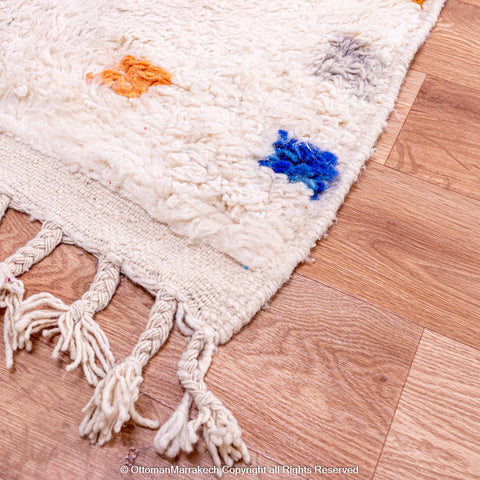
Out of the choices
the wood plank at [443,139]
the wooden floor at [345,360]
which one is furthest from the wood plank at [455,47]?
the wooden floor at [345,360]

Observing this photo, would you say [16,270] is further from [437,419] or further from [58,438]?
[437,419]

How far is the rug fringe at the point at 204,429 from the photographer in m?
0.58

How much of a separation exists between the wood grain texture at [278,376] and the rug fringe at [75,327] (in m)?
0.02

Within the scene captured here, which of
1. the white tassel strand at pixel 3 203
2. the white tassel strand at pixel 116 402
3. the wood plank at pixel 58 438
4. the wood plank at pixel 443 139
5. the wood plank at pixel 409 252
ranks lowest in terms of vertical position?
the wood plank at pixel 58 438

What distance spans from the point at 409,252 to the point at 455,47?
0.54m

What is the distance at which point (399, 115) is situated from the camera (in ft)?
2.96

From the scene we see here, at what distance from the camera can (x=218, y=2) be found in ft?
3.33

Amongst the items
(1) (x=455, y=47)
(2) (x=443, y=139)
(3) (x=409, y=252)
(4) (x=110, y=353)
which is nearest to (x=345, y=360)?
(3) (x=409, y=252)

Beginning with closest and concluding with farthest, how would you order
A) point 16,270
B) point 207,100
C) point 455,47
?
point 16,270, point 207,100, point 455,47

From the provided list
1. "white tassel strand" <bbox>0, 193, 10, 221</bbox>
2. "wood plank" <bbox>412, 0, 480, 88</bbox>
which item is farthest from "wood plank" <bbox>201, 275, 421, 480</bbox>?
"wood plank" <bbox>412, 0, 480, 88</bbox>

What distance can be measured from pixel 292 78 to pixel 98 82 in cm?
36

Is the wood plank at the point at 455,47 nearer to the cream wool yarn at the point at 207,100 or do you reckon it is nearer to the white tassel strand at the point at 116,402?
the cream wool yarn at the point at 207,100

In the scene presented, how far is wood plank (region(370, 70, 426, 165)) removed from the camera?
858 millimetres

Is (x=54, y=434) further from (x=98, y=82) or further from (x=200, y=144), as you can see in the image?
(x=98, y=82)
